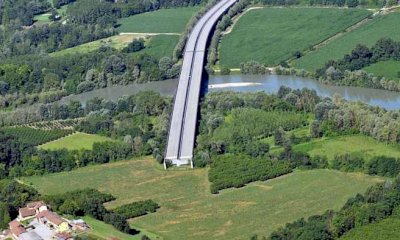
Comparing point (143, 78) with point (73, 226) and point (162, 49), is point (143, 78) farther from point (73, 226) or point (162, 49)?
point (73, 226)

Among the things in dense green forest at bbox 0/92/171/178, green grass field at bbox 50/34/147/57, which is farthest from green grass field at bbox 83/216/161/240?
green grass field at bbox 50/34/147/57

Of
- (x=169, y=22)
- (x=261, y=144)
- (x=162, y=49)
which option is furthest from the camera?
(x=169, y=22)

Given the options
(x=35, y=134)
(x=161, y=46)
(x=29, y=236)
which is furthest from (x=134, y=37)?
(x=29, y=236)

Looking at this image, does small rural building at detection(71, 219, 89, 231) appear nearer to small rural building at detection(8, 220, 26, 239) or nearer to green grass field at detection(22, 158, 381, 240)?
small rural building at detection(8, 220, 26, 239)

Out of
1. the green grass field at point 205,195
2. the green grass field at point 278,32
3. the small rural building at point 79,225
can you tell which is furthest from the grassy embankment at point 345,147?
the green grass field at point 278,32

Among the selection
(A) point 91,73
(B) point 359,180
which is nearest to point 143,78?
(A) point 91,73

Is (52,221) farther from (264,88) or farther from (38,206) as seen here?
(264,88)

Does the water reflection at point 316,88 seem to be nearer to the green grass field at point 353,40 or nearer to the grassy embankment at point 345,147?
the green grass field at point 353,40
